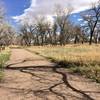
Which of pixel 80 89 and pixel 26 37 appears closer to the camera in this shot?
pixel 80 89

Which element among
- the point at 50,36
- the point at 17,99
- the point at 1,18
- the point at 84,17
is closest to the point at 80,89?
the point at 17,99

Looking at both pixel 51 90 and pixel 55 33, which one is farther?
pixel 55 33

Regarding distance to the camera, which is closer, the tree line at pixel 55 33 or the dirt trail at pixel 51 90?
the dirt trail at pixel 51 90

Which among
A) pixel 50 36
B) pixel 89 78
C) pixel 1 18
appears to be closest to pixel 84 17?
pixel 1 18

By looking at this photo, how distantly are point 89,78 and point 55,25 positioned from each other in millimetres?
101413

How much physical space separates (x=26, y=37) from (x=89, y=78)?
124314 mm

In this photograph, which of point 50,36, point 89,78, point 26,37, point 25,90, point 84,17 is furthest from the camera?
point 26,37

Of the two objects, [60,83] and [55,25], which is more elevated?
[55,25]

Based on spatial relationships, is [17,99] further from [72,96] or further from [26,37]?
[26,37]

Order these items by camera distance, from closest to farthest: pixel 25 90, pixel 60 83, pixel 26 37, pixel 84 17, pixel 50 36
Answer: pixel 25 90, pixel 60 83, pixel 84 17, pixel 50 36, pixel 26 37

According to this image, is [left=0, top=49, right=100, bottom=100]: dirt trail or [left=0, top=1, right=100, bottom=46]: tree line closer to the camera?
[left=0, top=49, right=100, bottom=100]: dirt trail

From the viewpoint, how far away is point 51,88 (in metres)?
8.41

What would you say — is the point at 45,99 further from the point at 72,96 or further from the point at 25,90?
the point at 25,90

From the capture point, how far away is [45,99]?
6953 millimetres
